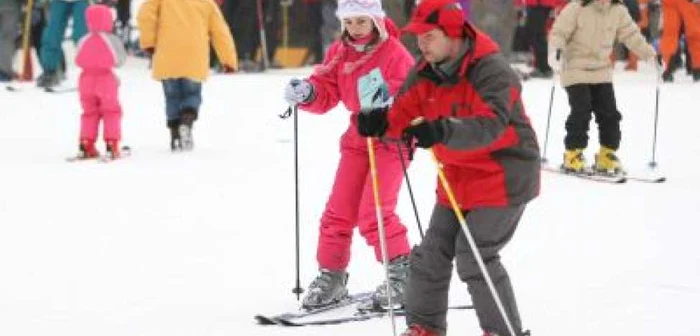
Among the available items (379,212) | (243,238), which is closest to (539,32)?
(243,238)

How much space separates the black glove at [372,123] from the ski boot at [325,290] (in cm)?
118

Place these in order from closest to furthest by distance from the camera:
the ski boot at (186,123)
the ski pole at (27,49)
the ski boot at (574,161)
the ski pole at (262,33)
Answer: the ski boot at (574,161), the ski boot at (186,123), the ski pole at (27,49), the ski pole at (262,33)

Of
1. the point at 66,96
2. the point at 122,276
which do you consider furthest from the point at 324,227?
the point at 66,96

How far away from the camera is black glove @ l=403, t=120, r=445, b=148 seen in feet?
13.3

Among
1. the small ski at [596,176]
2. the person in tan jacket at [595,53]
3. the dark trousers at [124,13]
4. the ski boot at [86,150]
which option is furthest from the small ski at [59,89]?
the person in tan jacket at [595,53]

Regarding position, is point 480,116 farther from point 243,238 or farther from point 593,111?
point 593,111

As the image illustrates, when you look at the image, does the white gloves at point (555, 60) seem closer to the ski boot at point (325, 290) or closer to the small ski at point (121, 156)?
the small ski at point (121, 156)

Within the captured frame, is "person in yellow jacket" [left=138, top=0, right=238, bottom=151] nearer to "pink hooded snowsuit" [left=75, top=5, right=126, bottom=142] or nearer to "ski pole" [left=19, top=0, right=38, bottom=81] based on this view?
"pink hooded snowsuit" [left=75, top=5, right=126, bottom=142]

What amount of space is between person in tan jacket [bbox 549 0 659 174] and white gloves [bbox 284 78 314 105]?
170 inches

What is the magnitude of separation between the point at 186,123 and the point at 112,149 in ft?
2.29

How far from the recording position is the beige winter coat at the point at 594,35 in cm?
941

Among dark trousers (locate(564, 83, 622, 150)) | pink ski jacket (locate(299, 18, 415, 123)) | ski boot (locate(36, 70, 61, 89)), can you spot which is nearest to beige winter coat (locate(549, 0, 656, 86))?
dark trousers (locate(564, 83, 622, 150))

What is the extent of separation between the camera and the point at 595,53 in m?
9.40

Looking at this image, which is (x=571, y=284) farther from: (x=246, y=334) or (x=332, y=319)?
(x=246, y=334)
